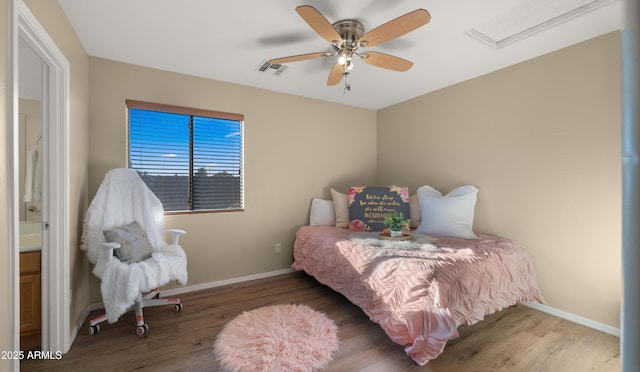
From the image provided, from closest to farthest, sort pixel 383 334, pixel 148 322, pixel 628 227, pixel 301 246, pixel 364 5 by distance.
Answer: pixel 628 227 → pixel 364 5 → pixel 383 334 → pixel 148 322 → pixel 301 246

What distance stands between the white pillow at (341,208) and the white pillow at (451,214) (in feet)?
2.97

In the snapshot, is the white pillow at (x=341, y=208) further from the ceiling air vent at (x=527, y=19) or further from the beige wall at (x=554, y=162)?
the ceiling air vent at (x=527, y=19)

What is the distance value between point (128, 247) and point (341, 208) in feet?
7.42

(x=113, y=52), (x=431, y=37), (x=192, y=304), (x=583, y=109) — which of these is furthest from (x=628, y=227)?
(x=113, y=52)

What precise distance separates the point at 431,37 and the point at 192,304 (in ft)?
10.4

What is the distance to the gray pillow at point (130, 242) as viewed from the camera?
2369mm

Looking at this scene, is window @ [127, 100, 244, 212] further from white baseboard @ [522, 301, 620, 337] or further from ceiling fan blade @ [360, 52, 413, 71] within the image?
white baseboard @ [522, 301, 620, 337]

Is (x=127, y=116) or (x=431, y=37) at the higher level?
(x=431, y=37)

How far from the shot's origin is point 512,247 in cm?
260

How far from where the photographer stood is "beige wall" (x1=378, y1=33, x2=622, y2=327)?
230 centimetres

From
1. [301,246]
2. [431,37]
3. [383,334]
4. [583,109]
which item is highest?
[431,37]

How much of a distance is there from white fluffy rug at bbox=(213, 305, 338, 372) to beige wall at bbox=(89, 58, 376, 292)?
36.8 inches

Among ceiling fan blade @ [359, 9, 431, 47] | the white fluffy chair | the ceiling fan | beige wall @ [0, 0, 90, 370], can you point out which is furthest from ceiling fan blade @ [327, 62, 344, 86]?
the white fluffy chair

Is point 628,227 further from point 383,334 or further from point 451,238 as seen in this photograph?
point 451,238
